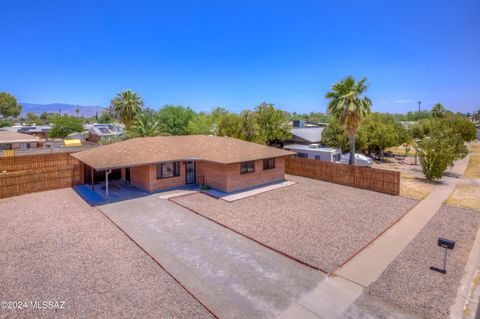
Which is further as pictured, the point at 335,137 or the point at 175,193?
the point at 335,137

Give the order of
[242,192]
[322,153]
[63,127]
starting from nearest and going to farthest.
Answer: [242,192] → [322,153] → [63,127]

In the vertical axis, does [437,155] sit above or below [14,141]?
below

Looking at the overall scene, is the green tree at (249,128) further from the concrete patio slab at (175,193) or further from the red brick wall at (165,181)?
the concrete patio slab at (175,193)

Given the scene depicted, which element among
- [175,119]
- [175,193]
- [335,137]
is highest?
[175,119]

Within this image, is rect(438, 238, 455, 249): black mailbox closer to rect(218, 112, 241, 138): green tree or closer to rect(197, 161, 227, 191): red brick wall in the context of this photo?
rect(197, 161, 227, 191): red brick wall

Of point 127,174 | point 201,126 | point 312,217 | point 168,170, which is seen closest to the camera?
point 312,217

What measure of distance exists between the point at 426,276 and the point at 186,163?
15.2m

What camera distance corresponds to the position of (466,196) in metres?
17.4

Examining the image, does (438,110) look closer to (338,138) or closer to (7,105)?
(338,138)

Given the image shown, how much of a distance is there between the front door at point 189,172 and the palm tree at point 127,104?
19541 mm

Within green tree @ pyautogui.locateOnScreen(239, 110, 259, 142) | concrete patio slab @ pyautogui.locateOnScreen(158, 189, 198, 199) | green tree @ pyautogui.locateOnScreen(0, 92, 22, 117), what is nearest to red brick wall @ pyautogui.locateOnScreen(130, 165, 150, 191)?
concrete patio slab @ pyautogui.locateOnScreen(158, 189, 198, 199)

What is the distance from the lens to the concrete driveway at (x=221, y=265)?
23.1 feet

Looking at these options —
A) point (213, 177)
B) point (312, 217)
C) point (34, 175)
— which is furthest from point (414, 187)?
point (34, 175)

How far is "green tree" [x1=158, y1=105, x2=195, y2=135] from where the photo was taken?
36.8m
